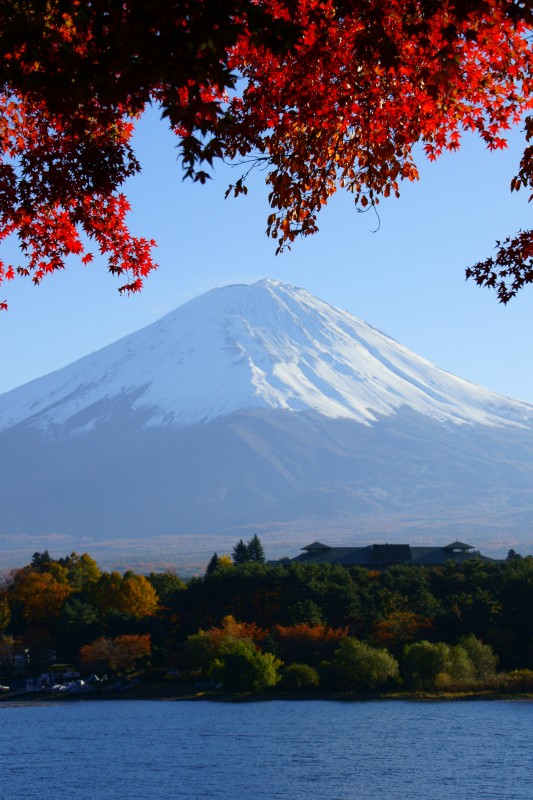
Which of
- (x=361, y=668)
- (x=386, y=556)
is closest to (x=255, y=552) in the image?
(x=386, y=556)

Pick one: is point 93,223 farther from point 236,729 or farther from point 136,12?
point 236,729

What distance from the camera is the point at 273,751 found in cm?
4038

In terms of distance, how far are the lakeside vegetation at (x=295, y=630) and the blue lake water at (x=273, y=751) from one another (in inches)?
121

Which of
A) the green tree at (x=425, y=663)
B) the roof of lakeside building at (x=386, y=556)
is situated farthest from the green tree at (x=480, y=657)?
the roof of lakeside building at (x=386, y=556)

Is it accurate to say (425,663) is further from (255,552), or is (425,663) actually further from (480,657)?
(255,552)

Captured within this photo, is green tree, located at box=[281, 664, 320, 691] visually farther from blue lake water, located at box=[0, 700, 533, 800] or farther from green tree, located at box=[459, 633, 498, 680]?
green tree, located at box=[459, 633, 498, 680]

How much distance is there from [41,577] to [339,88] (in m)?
70.7

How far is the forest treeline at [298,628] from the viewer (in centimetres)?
5375

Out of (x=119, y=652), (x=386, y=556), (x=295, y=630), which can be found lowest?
(x=119, y=652)

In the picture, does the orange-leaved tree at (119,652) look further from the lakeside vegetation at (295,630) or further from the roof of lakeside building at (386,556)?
the roof of lakeside building at (386,556)

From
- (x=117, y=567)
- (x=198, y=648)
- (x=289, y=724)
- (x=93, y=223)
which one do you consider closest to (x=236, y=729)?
(x=289, y=724)

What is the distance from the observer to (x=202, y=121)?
600cm

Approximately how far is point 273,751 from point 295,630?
58.0 feet

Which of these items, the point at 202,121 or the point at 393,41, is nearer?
the point at 202,121
